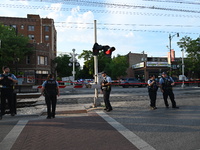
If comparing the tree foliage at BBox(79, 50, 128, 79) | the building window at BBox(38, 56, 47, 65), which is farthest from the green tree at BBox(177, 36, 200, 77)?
the building window at BBox(38, 56, 47, 65)

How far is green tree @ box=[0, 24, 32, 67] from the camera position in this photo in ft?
93.8

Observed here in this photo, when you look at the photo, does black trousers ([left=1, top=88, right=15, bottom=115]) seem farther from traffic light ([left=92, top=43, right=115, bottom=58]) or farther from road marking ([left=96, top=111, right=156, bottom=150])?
traffic light ([left=92, top=43, right=115, bottom=58])

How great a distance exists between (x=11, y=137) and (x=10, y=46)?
97.1 ft

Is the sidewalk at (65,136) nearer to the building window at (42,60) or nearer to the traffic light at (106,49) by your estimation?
the traffic light at (106,49)

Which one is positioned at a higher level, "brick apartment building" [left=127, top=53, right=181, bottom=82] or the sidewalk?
"brick apartment building" [left=127, top=53, right=181, bottom=82]

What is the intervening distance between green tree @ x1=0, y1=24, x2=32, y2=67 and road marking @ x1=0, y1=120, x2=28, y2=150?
25687mm

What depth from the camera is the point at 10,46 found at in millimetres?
30281

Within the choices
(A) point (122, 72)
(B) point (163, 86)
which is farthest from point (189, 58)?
(B) point (163, 86)

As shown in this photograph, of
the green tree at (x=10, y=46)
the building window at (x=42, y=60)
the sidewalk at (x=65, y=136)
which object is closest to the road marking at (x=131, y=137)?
the sidewalk at (x=65, y=136)

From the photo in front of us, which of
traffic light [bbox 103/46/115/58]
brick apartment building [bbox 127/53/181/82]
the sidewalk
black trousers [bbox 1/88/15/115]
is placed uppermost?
brick apartment building [bbox 127/53/181/82]

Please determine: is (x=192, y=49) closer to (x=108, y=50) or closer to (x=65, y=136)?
(x=108, y=50)

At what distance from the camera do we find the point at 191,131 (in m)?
4.73

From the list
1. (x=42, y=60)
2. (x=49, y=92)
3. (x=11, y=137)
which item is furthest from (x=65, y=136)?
(x=42, y=60)

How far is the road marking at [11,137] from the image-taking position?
3.86m
